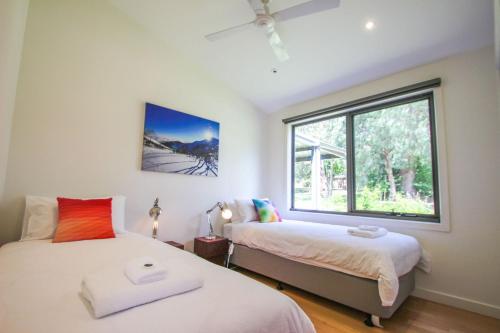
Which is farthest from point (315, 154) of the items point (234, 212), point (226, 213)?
point (226, 213)

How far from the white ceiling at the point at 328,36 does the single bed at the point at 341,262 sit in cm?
199

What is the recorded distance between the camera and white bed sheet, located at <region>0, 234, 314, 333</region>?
0.75 metres

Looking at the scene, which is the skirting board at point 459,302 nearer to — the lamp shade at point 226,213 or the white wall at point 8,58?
the lamp shade at point 226,213

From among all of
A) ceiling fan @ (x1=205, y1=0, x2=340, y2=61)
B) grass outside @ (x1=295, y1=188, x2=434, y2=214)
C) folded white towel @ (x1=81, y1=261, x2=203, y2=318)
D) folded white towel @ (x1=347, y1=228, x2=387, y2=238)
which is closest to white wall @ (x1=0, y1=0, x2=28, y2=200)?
ceiling fan @ (x1=205, y1=0, x2=340, y2=61)

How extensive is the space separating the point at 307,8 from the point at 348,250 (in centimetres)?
200

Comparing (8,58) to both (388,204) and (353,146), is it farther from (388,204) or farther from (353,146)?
(388,204)

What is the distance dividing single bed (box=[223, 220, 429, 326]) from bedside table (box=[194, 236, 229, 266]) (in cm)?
29

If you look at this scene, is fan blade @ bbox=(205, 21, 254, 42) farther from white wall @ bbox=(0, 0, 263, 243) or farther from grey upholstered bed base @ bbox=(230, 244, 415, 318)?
grey upholstered bed base @ bbox=(230, 244, 415, 318)

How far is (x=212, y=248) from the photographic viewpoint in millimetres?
2824

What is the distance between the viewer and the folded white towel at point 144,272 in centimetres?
95

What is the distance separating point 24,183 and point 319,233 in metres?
2.73

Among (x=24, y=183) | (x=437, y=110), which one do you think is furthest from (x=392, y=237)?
(x=24, y=183)

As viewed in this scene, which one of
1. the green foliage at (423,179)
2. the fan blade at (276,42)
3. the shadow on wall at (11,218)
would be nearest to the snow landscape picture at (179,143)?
the shadow on wall at (11,218)

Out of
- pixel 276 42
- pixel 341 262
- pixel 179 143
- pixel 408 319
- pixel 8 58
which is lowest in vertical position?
pixel 408 319
